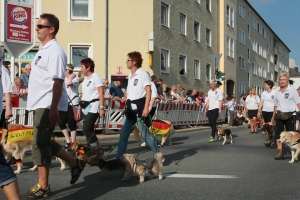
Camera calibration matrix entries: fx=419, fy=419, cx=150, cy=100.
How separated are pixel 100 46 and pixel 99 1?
98.3 inches

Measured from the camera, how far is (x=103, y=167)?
6.32 metres

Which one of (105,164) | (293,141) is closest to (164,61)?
(293,141)

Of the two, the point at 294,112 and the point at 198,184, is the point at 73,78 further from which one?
the point at 294,112

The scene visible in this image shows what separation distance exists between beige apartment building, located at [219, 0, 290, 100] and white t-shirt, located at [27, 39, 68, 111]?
107ft

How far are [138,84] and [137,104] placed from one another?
345 mm

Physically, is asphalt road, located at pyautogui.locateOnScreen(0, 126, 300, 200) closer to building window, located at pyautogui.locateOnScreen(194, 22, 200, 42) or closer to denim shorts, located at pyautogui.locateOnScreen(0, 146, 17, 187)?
denim shorts, located at pyautogui.locateOnScreen(0, 146, 17, 187)

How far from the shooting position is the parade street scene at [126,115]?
5.03m

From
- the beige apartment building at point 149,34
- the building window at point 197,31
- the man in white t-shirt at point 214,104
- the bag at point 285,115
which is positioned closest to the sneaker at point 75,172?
the bag at point 285,115

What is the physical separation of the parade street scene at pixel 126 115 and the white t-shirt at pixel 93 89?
19 mm

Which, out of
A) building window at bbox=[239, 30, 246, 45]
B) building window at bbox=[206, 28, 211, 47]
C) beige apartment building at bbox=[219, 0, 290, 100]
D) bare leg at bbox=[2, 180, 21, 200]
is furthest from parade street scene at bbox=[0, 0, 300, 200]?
building window at bbox=[239, 30, 246, 45]

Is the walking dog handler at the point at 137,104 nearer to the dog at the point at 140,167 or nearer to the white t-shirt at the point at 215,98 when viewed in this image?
the dog at the point at 140,167

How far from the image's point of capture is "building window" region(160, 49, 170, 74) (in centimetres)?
2498

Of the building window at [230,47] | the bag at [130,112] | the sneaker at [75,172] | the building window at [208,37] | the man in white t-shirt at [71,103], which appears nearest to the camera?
the sneaker at [75,172]

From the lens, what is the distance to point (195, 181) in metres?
6.27
